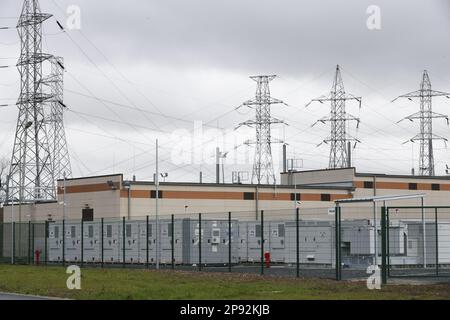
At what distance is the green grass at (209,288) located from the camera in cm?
1986

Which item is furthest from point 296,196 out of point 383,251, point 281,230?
point 383,251

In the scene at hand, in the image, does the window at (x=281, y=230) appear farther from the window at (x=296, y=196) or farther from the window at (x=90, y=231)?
the window at (x=296, y=196)

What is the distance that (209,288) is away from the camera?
885 inches

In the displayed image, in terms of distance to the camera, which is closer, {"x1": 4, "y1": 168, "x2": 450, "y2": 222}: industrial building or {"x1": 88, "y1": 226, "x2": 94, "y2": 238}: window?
{"x1": 88, "y1": 226, "x2": 94, "y2": 238}: window

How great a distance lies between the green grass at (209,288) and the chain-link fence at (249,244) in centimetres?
205

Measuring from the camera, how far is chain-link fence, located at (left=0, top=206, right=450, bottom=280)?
102 feet

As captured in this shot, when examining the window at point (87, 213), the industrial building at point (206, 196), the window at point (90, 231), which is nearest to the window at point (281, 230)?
the window at point (90, 231)

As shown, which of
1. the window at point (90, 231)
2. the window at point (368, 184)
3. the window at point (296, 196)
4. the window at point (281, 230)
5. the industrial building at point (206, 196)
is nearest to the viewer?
the window at point (281, 230)

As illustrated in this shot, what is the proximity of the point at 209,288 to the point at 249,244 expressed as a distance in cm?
1873

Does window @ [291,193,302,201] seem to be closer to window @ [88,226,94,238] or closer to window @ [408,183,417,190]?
window @ [408,183,417,190]

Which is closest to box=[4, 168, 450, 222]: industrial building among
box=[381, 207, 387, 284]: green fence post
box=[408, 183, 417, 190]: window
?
box=[408, 183, 417, 190]: window

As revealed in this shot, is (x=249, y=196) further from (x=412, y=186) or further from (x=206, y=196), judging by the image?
(x=412, y=186)

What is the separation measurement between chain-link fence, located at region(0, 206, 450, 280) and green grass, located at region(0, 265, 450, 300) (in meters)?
2.05
